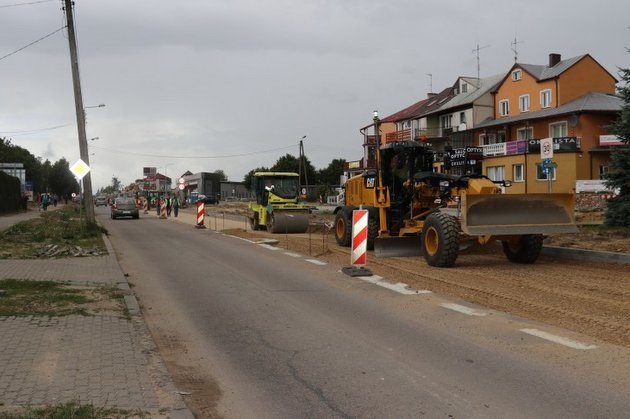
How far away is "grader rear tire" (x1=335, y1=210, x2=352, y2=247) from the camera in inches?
633

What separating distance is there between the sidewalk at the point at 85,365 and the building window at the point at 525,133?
43032 mm

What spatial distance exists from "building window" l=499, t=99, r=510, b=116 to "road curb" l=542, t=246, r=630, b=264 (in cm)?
3926

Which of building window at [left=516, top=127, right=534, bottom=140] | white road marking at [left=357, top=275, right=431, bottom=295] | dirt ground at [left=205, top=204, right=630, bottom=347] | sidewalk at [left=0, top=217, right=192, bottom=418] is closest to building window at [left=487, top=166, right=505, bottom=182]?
building window at [left=516, top=127, right=534, bottom=140]

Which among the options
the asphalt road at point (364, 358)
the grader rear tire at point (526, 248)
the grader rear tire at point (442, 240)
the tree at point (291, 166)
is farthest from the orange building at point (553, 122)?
the tree at point (291, 166)

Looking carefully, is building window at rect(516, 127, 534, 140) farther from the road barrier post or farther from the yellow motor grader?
the road barrier post

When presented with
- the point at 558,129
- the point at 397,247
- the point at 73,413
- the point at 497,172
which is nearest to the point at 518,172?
the point at 497,172

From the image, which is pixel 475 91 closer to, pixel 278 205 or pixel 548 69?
pixel 548 69

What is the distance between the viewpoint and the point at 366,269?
11.4 meters

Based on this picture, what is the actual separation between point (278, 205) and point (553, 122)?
2918 centimetres

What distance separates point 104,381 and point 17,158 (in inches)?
3904

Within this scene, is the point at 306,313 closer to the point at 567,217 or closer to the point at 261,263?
the point at 261,263

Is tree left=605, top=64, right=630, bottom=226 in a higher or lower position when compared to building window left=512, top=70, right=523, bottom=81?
lower

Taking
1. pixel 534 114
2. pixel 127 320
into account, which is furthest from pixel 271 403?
pixel 534 114

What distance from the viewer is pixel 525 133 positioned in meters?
45.8
